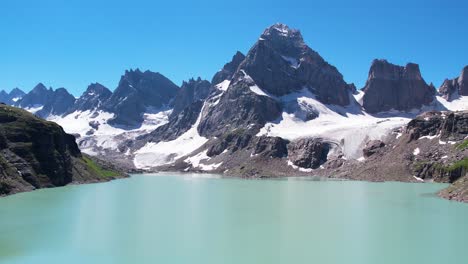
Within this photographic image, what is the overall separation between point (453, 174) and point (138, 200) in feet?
296

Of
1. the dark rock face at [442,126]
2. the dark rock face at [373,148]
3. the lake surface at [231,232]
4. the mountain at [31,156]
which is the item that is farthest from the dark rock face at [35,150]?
the dark rock face at [442,126]

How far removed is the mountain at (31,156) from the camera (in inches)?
3746

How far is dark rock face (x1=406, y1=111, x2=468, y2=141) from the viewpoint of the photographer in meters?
158

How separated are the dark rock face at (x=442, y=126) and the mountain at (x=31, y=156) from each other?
4691 inches

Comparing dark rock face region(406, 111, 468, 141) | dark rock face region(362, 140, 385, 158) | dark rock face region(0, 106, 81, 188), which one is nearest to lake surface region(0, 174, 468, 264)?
dark rock face region(0, 106, 81, 188)

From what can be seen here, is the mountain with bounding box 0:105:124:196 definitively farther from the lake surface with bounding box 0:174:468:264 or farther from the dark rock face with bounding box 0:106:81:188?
the lake surface with bounding box 0:174:468:264

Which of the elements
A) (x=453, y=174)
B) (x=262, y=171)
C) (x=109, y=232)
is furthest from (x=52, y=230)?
(x=262, y=171)

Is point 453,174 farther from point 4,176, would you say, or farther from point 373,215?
point 4,176

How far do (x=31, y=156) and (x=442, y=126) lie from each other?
13641cm

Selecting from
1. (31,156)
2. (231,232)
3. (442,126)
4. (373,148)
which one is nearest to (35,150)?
(31,156)

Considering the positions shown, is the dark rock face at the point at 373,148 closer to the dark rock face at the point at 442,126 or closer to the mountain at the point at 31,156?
the dark rock face at the point at 442,126

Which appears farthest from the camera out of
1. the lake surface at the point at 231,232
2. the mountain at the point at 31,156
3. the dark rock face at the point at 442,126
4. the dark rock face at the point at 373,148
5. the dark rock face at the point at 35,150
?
the dark rock face at the point at 373,148

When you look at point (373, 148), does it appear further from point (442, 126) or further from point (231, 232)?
point (231, 232)

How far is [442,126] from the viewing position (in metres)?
166
